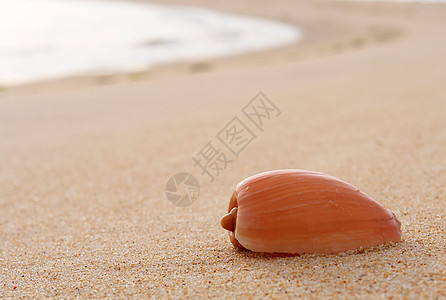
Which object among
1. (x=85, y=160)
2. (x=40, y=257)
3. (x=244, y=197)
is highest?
(x=244, y=197)

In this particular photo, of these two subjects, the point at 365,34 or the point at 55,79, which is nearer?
the point at 55,79

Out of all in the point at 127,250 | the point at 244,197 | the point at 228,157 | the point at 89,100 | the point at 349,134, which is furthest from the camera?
the point at 89,100

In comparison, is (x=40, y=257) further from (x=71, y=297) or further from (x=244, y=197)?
(x=244, y=197)

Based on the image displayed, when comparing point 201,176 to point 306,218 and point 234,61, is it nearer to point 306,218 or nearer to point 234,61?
point 306,218

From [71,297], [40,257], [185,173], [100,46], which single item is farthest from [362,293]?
[100,46]

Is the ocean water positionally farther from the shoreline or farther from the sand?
Answer: the sand

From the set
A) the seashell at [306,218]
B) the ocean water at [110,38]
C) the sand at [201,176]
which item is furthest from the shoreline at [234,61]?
the seashell at [306,218]

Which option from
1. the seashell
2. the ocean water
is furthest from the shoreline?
the seashell

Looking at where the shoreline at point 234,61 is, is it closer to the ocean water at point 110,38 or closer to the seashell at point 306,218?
the ocean water at point 110,38
